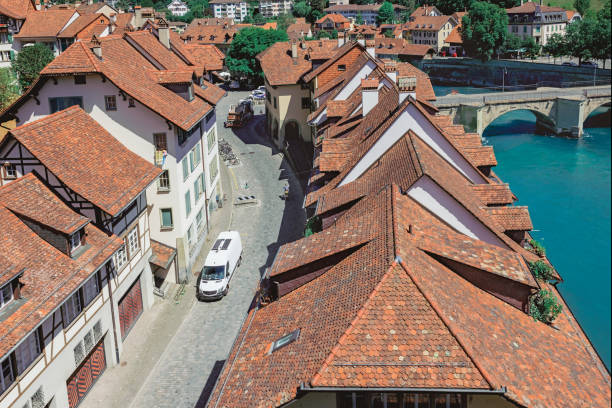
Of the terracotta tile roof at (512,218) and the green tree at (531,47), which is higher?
the green tree at (531,47)

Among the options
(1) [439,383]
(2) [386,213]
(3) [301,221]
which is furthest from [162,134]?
(1) [439,383]

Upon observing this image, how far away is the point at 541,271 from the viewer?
22625mm

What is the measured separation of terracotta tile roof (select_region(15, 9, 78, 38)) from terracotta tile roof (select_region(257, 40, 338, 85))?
35945 millimetres

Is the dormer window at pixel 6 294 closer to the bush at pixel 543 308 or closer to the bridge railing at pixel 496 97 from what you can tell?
the bush at pixel 543 308

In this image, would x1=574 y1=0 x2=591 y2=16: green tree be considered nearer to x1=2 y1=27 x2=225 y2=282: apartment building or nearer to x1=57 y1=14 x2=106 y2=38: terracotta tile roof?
x1=2 y1=27 x2=225 y2=282: apartment building

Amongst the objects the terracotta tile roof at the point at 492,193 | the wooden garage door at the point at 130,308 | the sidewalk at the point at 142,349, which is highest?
the terracotta tile roof at the point at 492,193

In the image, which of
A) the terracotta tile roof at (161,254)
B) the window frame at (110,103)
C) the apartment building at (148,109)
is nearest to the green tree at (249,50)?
the apartment building at (148,109)

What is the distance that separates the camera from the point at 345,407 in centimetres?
1555

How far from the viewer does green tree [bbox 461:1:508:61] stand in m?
113

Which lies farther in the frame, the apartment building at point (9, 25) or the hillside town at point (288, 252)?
the apartment building at point (9, 25)

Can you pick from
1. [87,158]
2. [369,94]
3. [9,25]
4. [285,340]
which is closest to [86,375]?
[87,158]

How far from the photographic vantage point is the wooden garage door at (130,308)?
31.0 m

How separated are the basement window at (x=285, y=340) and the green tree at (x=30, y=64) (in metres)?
63.3

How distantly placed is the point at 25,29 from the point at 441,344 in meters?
86.3
